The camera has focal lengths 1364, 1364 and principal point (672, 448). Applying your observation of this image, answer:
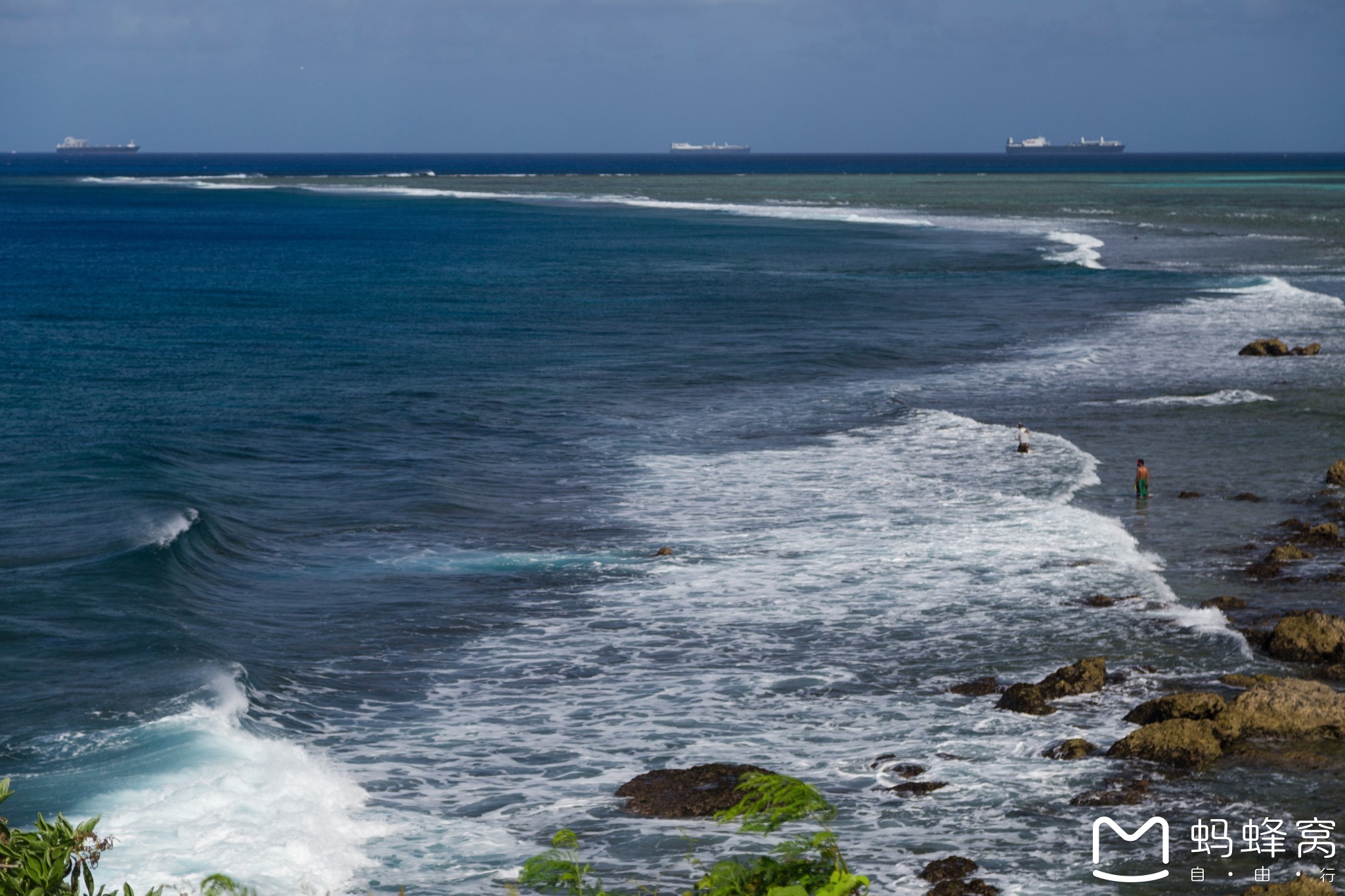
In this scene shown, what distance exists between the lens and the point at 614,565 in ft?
77.2

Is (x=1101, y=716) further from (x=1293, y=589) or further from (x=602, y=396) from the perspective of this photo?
(x=602, y=396)

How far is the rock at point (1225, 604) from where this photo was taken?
20.3 meters

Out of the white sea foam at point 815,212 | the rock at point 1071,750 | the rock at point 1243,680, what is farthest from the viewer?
the white sea foam at point 815,212

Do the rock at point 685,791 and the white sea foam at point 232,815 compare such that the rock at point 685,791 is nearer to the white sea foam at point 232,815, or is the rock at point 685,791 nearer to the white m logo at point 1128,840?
the white sea foam at point 232,815

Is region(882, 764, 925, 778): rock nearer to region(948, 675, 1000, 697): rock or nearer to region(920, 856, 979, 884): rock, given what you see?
region(920, 856, 979, 884): rock

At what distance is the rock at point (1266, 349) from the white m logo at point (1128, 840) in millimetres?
33186

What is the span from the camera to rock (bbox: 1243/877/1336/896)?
1209cm

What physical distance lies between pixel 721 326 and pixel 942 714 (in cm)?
3682

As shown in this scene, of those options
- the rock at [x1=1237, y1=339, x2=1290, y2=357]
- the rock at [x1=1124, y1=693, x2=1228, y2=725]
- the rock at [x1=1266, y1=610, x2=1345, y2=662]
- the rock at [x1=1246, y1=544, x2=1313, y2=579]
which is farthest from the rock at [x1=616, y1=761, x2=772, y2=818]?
the rock at [x1=1237, y1=339, x2=1290, y2=357]

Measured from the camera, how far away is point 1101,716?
16.7 metres

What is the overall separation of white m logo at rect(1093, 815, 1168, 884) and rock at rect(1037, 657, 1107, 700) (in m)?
3.29

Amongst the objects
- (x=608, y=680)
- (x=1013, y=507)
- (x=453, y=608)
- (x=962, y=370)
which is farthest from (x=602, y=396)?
(x=608, y=680)

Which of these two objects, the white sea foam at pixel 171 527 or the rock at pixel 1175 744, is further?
the white sea foam at pixel 171 527

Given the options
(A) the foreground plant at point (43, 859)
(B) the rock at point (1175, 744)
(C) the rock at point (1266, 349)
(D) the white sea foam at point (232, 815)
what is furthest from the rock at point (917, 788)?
(C) the rock at point (1266, 349)
